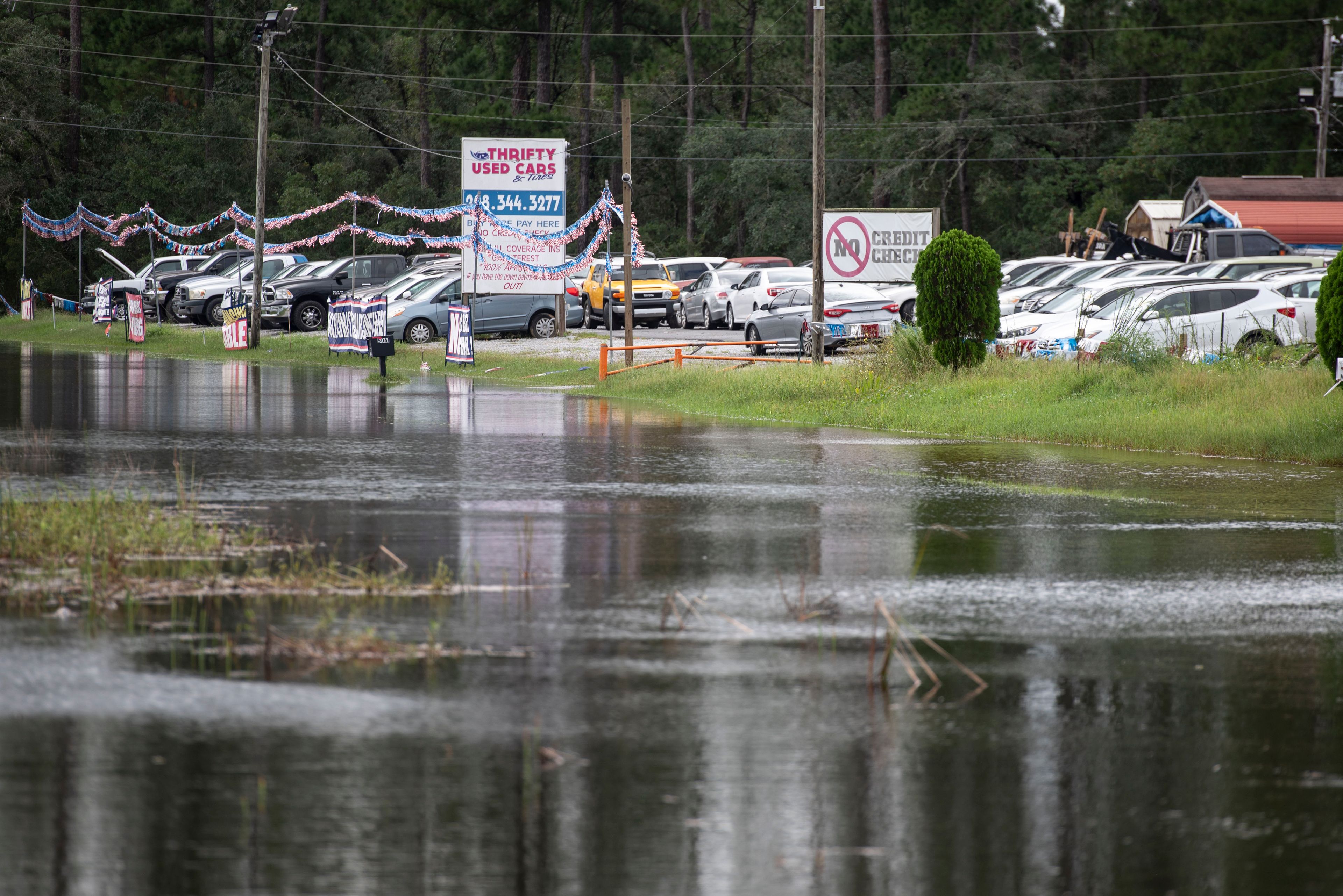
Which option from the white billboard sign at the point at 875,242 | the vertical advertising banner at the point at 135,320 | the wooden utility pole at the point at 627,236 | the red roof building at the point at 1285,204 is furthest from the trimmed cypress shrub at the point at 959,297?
the vertical advertising banner at the point at 135,320

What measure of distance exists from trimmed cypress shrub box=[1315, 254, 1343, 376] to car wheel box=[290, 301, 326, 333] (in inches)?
1196

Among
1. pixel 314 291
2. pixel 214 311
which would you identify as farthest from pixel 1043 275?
pixel 214 311

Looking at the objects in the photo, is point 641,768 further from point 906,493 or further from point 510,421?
point 510,421

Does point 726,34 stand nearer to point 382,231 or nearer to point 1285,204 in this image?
point 382,231

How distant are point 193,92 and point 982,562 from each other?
78.9 meters

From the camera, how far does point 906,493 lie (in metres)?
13.5

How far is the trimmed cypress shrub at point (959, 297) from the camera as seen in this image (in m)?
22.9

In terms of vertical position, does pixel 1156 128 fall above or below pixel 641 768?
above

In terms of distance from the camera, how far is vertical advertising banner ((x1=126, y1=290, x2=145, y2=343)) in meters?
41.8

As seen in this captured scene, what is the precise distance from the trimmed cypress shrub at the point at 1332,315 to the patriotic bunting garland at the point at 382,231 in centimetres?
1799

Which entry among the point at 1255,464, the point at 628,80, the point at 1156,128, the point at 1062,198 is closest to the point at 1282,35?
the point at 1156,128

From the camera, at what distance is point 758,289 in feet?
132

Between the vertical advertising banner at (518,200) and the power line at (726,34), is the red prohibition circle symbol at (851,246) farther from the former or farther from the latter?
the power line at (726,34)

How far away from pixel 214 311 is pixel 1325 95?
35672mm
